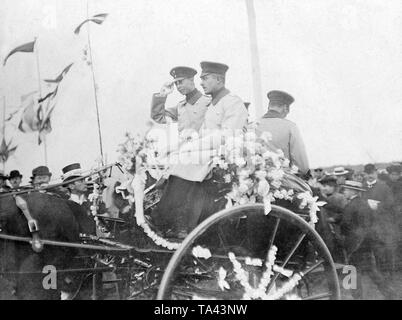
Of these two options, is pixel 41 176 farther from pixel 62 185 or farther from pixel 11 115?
pixel 11 115

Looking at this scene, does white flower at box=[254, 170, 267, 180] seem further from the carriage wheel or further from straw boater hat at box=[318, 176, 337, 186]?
straw boater hat at box=[318, 176, 337, 186]

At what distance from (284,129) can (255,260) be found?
37.5 inches

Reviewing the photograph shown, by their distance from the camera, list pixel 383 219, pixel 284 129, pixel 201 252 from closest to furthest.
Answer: pixel 201 252 < pixel 284 129 < pixel 383 219

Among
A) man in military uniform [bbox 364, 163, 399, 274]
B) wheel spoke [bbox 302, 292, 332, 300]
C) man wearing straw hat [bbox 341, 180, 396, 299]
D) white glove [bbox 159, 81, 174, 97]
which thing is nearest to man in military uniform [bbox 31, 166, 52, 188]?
white glove [bbox 159, 81, 174, 97]

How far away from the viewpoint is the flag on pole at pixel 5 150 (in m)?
3.16

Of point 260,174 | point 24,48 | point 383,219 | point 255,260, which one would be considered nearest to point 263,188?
point 260,174

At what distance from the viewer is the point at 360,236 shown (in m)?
3.25

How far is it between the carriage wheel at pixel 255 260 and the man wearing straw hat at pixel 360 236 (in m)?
0.37

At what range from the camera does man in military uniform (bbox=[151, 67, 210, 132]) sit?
125 inches

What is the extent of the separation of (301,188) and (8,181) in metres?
2.05

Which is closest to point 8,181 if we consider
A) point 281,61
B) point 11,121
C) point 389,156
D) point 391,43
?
point 11,121

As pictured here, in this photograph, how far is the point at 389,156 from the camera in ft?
10.8

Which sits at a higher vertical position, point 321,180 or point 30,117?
point 30,117

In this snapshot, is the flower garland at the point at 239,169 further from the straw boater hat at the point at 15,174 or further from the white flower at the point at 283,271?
the straw boater hat at the point at 15,174
